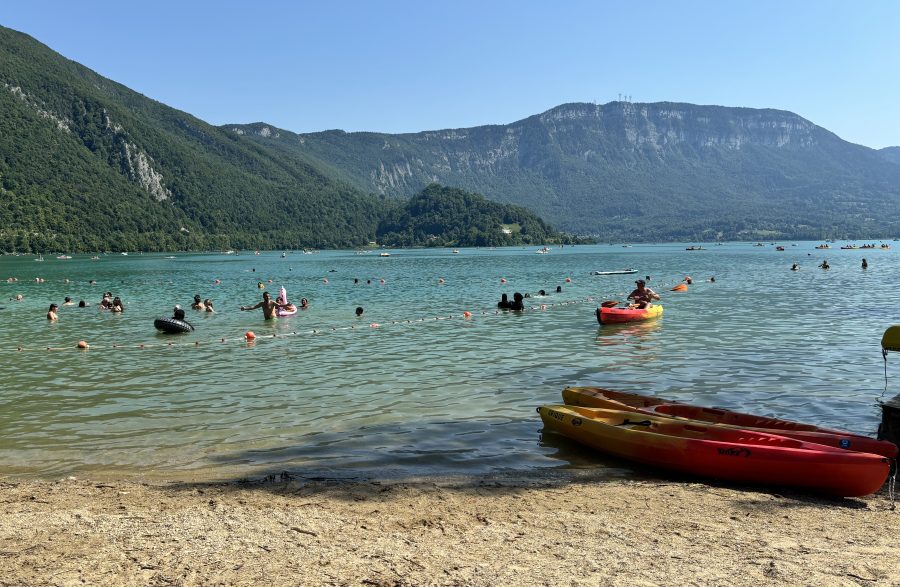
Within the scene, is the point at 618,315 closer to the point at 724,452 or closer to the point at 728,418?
the point at 728,418

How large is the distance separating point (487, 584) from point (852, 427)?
9.79m

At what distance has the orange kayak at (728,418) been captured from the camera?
31.2ft

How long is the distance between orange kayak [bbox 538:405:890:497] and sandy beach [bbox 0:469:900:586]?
0.87 feet

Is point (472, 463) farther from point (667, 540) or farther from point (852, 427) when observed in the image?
point (852, 427)

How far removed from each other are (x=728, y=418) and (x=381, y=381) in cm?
961

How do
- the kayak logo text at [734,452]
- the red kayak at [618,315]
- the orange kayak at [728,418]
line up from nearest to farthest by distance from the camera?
1. the orange kayak at [728,418]
2. the kayak logo text at [734,452]
3. the red kayak at [618,315]

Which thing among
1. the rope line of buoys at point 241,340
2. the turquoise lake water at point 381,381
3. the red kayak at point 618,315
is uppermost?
the red kayak at point 618,315

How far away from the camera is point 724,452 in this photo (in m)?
9.91

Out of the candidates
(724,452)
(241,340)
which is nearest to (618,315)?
(241,340)

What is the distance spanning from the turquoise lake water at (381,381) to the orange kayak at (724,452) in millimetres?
541

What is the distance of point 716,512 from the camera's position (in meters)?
8.58

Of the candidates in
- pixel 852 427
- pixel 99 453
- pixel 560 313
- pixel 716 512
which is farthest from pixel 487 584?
pixel 560 313

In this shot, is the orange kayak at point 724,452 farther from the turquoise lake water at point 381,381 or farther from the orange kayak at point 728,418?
the turquoise lake water at point 381,381

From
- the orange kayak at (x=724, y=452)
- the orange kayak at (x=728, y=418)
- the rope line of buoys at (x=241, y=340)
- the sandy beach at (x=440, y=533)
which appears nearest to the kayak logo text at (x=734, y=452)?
the orange kayak at (x=724, y=452)
